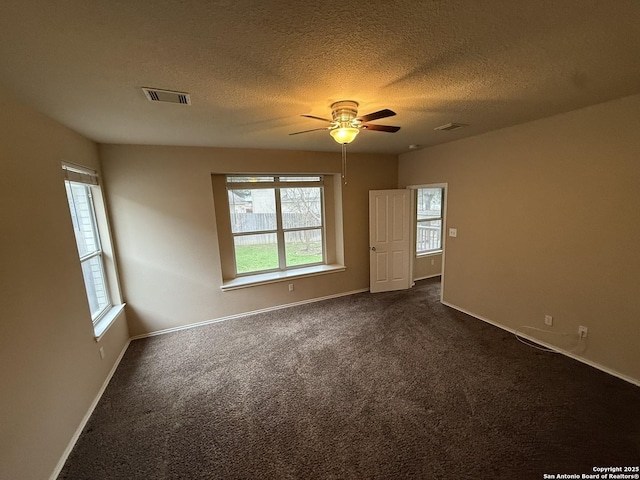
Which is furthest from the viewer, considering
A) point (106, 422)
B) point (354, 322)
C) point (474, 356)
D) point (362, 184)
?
point (362, 184)

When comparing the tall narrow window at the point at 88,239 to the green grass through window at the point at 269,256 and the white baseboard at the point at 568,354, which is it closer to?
the green grass through window at the point at 269,256

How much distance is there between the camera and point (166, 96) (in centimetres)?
183

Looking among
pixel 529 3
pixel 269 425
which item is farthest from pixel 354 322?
pixel 529 3

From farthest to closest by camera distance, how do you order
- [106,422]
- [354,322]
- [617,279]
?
1. [354,322]
2. [617,279]
3. [106,422]

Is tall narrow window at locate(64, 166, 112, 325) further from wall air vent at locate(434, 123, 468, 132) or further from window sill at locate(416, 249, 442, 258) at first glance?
window sill at locate(416, 249, 442, 258)

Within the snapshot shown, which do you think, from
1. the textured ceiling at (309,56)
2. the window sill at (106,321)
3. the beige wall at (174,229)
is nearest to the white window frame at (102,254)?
the window sill at (106,321)

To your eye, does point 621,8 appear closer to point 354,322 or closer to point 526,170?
point 526,170

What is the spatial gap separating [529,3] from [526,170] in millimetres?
2338

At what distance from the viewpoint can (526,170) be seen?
2.88 meters

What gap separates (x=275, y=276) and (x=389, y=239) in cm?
216

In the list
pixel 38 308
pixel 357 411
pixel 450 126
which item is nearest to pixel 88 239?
pixel 38 308

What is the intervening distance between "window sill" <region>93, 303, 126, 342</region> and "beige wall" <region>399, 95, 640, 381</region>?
4.50 m

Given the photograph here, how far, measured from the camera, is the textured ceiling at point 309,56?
41.9 inches

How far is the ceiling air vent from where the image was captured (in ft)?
5.69
